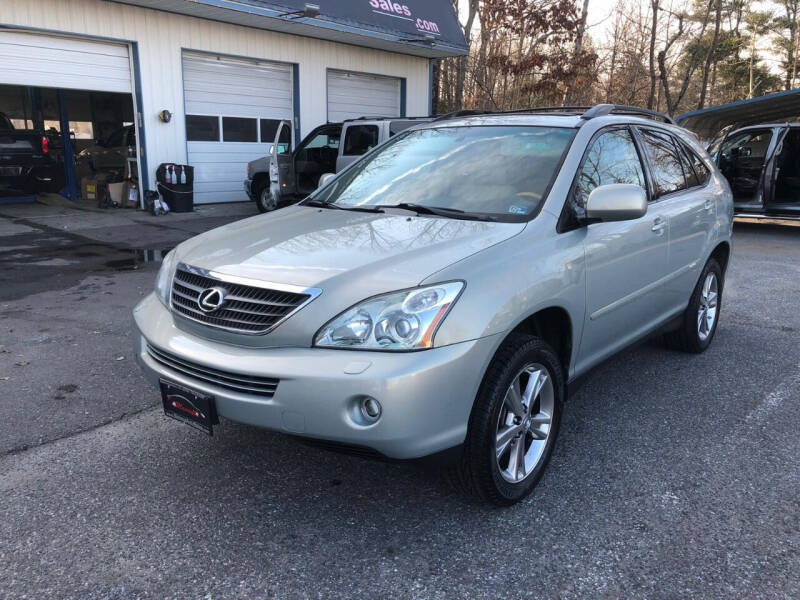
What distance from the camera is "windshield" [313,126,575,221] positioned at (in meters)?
3.41

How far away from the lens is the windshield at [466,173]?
11.2 feet

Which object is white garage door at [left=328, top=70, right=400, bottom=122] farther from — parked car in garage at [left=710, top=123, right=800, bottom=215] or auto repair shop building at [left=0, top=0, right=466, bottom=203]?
parked car in garage at [left=710, top=123, right=800, bottom=215]

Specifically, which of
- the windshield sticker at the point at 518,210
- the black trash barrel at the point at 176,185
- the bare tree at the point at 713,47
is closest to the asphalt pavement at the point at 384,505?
the windshield sticker at the point at 518,210

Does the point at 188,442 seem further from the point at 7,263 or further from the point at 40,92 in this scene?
the point at 40,92

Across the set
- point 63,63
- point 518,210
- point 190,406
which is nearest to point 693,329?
point 518,210

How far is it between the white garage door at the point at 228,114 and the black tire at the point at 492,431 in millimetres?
12376

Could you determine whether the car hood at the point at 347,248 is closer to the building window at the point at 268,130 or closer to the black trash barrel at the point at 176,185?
the black trash barrel at the point at 176,185

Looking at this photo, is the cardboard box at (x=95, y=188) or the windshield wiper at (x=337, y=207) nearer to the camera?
the windshield wiper at (x=337, y=207)

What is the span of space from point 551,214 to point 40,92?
15217mm

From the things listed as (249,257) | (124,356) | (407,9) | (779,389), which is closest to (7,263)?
(124,356)

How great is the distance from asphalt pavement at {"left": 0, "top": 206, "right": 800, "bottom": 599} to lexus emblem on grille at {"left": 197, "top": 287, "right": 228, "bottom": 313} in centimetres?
64

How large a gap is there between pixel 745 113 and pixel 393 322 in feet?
52.3

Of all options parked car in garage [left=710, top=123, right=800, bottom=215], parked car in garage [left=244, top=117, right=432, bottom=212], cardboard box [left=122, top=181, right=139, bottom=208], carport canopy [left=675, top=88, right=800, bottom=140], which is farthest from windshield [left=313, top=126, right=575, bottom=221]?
carport canopy [left=675, top=88, right=800, bottom=140]

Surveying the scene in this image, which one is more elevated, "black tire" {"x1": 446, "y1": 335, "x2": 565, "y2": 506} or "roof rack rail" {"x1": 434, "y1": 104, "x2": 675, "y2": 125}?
"roof rack rail" {"x1": 434, "y1": 104, "x2": 675, "y2": 125}
